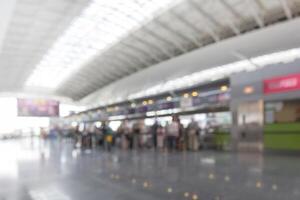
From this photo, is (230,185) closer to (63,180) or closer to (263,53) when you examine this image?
(63,180)

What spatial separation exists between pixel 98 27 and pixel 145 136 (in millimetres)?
11684

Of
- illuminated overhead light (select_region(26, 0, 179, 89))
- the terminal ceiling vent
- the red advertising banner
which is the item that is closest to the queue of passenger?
the red advertising banner

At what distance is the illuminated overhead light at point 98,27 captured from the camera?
22516 millimetres

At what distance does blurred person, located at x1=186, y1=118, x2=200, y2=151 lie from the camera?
1622 centimetres

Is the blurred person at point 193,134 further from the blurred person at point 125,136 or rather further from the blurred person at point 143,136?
the blurred person at point 125,136

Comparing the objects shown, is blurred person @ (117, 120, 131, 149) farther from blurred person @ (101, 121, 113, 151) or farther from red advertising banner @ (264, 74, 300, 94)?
red advertising banner @ (264, 74, 300, 94)

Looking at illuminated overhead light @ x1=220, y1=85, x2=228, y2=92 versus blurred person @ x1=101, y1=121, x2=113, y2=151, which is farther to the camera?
blurred person @ x1=101, y1=121, x2=113, y2=151

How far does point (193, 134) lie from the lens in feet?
53.7

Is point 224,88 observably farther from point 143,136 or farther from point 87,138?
point 87,138

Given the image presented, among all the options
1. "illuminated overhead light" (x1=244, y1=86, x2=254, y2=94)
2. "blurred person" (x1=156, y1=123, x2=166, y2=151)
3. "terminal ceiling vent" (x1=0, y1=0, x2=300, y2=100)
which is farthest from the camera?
"terminal ceiling vent" (x1=0, y1=0, x2=300, y2=100)

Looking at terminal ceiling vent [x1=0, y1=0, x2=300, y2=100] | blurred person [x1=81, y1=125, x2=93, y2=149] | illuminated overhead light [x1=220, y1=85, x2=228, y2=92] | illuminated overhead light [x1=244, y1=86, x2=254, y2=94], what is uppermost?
terminal ceiling vent [x1=0, y1=0, x2=300, y2=100]

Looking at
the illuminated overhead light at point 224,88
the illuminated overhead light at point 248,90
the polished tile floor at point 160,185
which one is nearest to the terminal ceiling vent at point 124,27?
the illuminated overhead light at point 224,88

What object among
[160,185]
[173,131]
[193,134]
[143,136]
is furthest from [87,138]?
[160,185]

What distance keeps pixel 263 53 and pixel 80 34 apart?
48.5 feet
